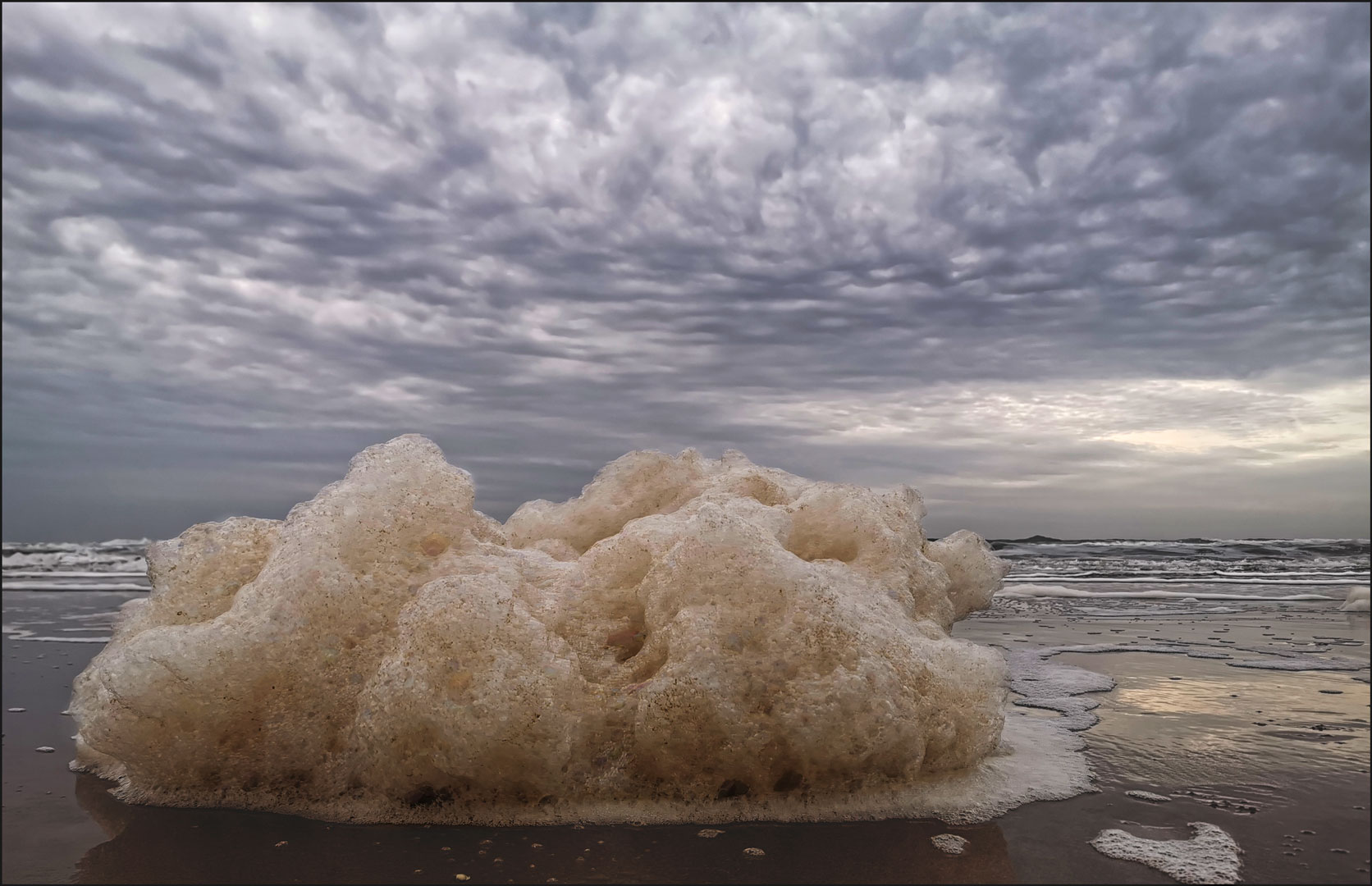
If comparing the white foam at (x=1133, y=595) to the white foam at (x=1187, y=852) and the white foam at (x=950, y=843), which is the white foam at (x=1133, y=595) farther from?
the white foam at (x=950, y=843)

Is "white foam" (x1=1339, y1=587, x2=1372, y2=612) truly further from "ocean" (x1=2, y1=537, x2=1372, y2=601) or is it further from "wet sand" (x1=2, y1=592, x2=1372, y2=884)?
"wet sand" (x1=2, y1=592, x2=1372, y2=884)

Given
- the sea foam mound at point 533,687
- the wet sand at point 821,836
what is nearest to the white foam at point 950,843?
the wet sand at point 821,836

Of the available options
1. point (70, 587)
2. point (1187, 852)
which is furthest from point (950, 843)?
point (70, 587)

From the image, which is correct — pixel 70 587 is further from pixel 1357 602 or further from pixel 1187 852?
pixel 1357 602

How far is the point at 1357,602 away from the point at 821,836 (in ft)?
31.9

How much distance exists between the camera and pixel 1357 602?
31.4 ft

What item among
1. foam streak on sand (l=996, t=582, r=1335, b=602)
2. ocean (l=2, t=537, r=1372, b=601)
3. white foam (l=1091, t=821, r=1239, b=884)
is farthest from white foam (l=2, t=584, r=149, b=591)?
white foam (l=1091, t=821, r=1239, b=884)

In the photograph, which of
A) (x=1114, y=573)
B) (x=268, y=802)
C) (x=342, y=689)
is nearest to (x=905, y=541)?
(x=342, y=689)

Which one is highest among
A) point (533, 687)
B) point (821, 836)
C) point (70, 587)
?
point (533, 687)

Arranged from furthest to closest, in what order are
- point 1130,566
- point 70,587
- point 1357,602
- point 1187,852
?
point 1130,566 < point 70,587 < point 1357,602 < point 1187,852

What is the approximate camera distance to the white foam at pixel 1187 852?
2.61 m

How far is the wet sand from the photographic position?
2.66 m

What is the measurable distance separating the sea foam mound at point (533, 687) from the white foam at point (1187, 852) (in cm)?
44

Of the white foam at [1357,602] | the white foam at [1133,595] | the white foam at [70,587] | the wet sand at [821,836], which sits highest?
the white foam at [1357,602]
